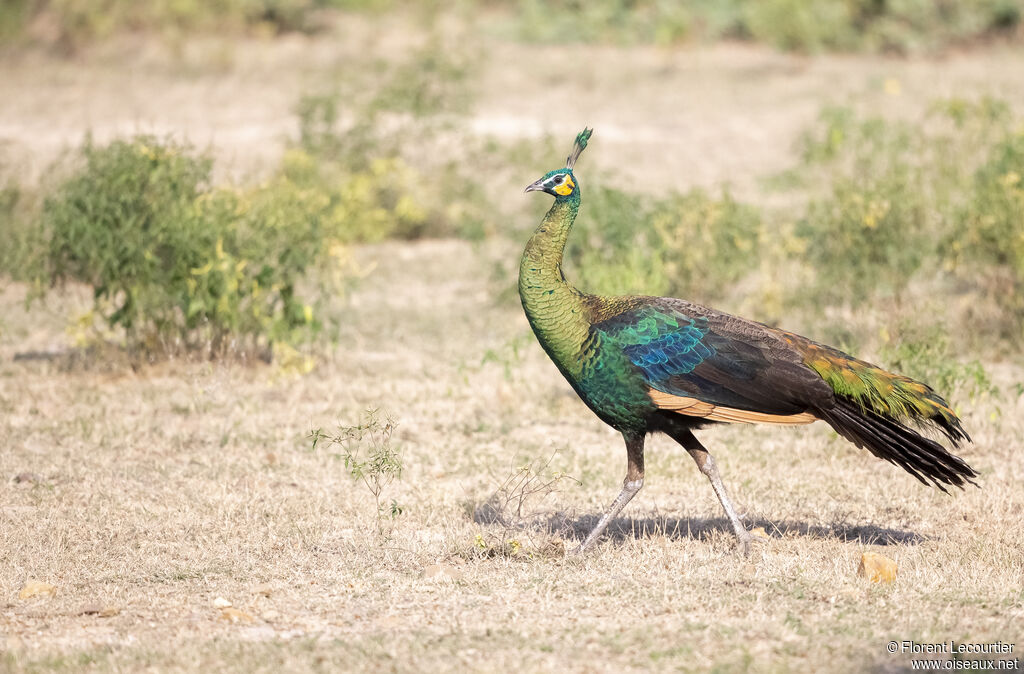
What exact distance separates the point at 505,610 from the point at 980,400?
4.79 meters

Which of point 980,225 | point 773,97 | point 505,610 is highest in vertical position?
point 773,97

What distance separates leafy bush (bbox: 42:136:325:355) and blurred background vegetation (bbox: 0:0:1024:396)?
17mm

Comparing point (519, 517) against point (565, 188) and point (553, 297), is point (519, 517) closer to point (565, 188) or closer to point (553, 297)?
point (553, 297)

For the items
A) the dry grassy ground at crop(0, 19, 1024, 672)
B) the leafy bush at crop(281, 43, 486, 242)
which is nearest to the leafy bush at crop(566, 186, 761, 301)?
the dry grassy ground at crop(0, 19, 1024, 672)

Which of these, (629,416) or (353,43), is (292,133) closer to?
(353,43)

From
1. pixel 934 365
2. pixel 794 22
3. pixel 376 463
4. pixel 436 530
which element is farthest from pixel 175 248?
pixel 794 22

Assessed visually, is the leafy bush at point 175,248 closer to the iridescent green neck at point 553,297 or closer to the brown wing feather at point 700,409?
the iridescent green neck at point 553,297

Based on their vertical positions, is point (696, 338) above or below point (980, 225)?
below

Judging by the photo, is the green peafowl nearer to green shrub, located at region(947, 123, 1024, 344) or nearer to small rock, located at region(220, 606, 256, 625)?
small rock, located at region(220, 606, 256, 625)

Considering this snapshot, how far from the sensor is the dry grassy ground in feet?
16.5

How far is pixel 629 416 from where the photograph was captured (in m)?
5.90

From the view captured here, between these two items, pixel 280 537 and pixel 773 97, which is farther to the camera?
pixel 773 97

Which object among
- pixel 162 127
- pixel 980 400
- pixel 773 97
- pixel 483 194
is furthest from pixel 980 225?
pixel 162 127

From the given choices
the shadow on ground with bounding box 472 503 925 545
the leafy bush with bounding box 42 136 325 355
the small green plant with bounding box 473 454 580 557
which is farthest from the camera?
the leafy bush with bounding box 42 136 325 355
